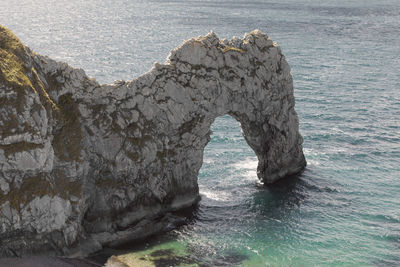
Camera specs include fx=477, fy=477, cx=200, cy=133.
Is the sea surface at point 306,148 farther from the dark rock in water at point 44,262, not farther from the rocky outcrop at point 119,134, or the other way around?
the dark rock in water at point 44,262

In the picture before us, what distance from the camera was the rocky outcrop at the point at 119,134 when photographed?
3578 centimetres

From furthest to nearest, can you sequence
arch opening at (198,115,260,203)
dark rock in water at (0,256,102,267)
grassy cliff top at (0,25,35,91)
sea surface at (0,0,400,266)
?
arch opening at (198,115,260,203) < sea surface at (0,0,400,266) < grassy cliff top at (0,25,35,91) < dark rock in water at (0,256,102,267)

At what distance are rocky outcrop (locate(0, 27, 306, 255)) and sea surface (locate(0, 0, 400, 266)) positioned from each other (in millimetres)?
4393

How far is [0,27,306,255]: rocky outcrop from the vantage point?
117ft

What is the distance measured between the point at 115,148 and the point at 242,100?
15.7 meters

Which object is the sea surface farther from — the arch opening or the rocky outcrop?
the rocky outcrop

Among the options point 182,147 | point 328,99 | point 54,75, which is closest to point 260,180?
point 182,147

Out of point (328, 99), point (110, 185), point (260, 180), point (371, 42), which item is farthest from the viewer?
point (371, 42)

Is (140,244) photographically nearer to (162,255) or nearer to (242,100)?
(162,255)

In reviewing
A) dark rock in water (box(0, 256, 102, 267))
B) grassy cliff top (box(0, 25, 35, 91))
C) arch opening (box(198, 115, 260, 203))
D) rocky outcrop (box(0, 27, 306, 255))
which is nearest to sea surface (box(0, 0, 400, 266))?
arch opening (box(198, 115, 260, 203))

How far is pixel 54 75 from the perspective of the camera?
134 feet

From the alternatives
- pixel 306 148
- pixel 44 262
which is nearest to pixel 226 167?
pixel 306 148

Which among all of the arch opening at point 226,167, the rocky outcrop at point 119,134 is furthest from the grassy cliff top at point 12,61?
the arch opening at point 226,167

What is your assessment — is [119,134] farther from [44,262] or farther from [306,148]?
[306,148]
